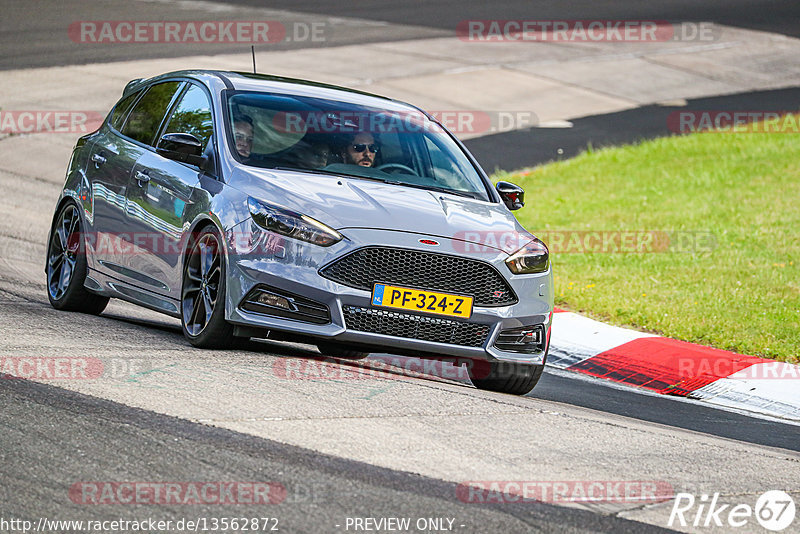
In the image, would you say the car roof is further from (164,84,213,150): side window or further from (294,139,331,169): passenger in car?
(294,139,331,169): passenger in car

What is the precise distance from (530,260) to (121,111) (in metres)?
3.85

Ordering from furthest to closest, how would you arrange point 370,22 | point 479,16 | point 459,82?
point 479,16, point 370,22, point 459,82

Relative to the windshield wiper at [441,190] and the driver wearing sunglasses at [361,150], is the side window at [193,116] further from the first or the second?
the windshield wiper at [441,190]

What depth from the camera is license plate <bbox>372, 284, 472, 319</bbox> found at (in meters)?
7.14

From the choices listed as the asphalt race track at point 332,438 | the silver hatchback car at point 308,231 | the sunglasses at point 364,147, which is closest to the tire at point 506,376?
Result: the silver hatchback car at point 308,231

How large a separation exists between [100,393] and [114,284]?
2.71m

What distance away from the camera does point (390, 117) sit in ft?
28.9

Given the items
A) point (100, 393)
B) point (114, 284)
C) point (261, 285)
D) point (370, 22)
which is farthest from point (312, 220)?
point (370, 22)

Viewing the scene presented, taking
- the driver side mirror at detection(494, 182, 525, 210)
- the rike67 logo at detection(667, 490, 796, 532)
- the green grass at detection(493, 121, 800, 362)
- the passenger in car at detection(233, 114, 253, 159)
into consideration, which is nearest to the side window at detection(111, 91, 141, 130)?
the passenger in car at detection(233, 114, 253, 159)

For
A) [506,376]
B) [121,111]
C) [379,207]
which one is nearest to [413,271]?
[379,207]

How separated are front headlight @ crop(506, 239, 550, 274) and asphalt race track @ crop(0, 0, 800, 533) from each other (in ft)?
2.63

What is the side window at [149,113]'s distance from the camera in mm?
8984

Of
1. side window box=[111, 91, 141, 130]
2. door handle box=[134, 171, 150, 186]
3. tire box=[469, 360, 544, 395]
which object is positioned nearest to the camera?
tire box=[469, 360, 544, 395]

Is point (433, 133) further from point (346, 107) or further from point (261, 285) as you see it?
point (261, 285)
